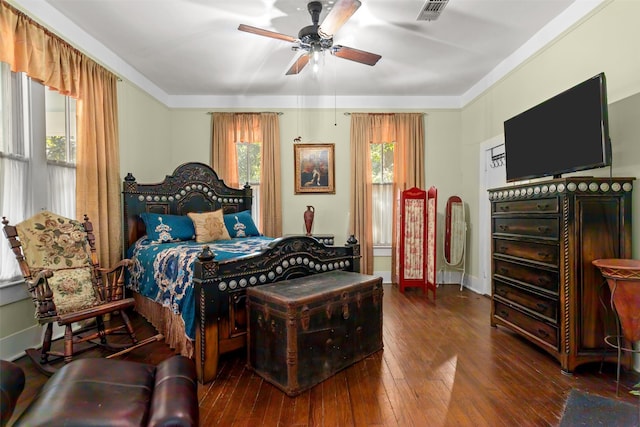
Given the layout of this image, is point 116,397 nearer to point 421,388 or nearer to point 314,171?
point 421,388

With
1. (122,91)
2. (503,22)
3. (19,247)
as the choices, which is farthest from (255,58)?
(19,247)

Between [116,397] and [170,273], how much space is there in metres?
1.45

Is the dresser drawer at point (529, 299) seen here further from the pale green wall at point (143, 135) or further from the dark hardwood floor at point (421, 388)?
the pale green wall at point (143, 135)

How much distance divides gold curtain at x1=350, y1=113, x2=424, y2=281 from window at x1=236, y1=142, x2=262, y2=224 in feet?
5.18

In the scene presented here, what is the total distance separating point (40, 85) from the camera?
2.96 meters

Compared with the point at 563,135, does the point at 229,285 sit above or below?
below

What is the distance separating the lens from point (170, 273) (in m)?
2.73

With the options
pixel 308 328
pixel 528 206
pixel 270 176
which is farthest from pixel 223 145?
pixel 528 206

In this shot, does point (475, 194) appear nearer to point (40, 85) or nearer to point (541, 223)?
point (541, 223)

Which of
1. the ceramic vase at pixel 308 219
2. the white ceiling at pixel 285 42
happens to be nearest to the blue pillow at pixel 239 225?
the ceramic vase at pixel 308 219

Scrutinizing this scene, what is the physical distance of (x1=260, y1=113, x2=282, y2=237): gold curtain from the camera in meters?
5.20

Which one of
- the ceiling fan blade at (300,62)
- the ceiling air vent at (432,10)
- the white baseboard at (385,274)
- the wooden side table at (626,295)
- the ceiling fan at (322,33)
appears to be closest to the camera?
the wooden side table at (626,295)

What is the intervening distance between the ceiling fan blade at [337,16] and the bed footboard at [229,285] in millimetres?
1770

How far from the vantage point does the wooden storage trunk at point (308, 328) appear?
2.11 meters
